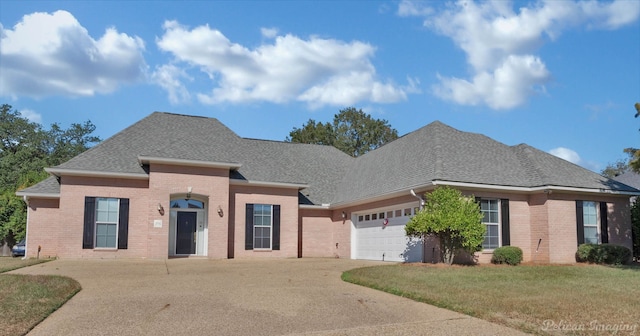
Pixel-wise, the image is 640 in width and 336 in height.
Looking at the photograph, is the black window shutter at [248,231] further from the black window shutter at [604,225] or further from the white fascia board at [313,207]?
the black window shutter at [604,225]

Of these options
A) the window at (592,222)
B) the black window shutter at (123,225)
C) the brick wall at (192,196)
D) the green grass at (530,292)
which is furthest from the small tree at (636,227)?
the black window shutter at (123,225)

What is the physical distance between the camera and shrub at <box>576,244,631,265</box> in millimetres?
18344

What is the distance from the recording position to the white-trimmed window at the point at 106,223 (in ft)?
67.4

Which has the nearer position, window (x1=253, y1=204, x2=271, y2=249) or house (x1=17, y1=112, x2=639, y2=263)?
house (x1=17, y1=112, x2=639, y2=263)

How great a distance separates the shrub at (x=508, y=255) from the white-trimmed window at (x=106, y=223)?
14.7m

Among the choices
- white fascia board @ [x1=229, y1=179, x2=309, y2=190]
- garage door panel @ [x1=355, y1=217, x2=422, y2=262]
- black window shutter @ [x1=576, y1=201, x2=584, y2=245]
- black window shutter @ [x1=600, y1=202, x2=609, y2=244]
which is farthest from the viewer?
white fascia board @ [x1=229, y1=179, x2=309, y2=190]

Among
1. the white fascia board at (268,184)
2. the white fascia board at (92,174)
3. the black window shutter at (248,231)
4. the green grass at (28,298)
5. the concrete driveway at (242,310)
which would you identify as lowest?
the concrete driveway at (242,310)

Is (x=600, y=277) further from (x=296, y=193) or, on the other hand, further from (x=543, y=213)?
(x=296, y=193)

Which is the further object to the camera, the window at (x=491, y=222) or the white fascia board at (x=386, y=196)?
the window at (x=491, y=222)

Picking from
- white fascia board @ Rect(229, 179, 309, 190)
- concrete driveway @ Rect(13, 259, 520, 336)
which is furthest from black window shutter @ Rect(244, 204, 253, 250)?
concrete driveway @ Rect(13, 259, 520, 336)

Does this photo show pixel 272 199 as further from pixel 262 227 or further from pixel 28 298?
pixel 28 298

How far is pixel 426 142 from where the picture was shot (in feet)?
70.7

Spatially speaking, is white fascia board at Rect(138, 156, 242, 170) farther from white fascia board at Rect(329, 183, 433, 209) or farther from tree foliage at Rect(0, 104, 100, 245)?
tree foliage at Rect(0, 104, 100, 245)

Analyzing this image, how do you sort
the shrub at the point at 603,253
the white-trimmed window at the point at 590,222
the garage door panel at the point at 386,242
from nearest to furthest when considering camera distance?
the shrub at the point at 603,253, the garage door panel at the point at 386,242, the white-trimmed window at the point at 590,222
